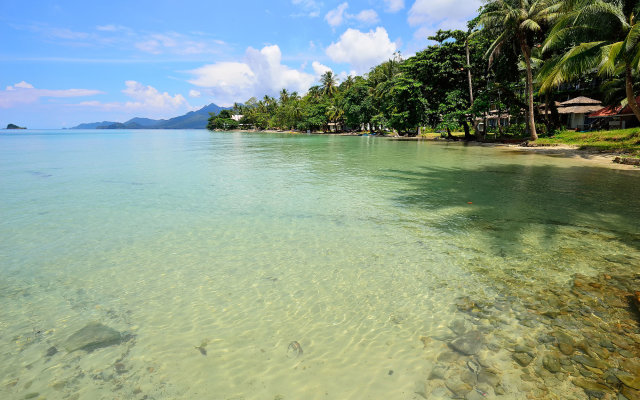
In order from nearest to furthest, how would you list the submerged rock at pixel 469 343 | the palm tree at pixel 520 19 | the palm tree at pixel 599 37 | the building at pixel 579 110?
the submerged rock at pixel 469 343, the palm tree at pixel 599 37, the palm tree at pixel 520 19, the building at pixel 579 110

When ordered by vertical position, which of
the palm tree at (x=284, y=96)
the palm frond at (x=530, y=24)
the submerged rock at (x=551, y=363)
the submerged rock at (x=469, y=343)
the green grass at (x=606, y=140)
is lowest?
the submerged rock at (x=551, y=363)

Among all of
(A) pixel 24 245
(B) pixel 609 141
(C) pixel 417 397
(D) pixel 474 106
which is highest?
(D) pixel 474 106

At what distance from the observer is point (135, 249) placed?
20.3ft

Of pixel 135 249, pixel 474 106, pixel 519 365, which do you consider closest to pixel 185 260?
pixel 135 249

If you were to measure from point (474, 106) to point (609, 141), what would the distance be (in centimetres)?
1228

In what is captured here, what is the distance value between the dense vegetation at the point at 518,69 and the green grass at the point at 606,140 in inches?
92.5

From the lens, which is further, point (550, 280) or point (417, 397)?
point (550, 280)

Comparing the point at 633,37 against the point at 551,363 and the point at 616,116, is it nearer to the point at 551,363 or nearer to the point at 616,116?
the point at 551,363

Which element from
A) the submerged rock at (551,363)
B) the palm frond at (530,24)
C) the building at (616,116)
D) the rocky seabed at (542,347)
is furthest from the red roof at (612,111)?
the submerged rock at (551,363)

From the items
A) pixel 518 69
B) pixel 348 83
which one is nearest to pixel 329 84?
pixel 348 83

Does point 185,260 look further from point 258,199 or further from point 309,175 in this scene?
point 309,175

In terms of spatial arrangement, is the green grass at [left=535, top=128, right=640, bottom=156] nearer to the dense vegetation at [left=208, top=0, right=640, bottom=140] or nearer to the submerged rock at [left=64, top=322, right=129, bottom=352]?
the dense vegetation at [left=208, top=0, right=640, bottom=140]

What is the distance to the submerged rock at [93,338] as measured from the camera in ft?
11.2

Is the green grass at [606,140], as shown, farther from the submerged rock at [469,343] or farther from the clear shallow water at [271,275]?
the submerged rock at [469,343]
